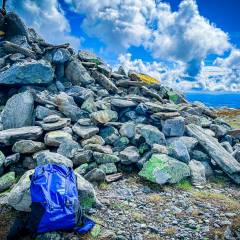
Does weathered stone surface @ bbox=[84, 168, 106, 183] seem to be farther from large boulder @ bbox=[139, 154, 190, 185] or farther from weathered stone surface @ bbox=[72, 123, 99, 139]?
weathered stone surface @ bbox=[72, 123, 99, 139]

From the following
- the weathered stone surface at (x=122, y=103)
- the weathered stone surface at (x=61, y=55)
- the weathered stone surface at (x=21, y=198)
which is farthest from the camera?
the weathered stone surface at (x=61, y=55)

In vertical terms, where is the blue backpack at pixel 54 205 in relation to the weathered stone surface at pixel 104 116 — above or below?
below

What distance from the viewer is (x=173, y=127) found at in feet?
56.1

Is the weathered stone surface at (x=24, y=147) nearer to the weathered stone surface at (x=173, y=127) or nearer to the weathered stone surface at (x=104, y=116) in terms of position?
the weathered stone surface at (x=104, y=116)

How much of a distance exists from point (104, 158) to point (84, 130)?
2.35m

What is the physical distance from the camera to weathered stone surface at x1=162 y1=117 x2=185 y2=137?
17.1 meters

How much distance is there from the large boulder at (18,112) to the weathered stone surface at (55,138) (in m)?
2.11

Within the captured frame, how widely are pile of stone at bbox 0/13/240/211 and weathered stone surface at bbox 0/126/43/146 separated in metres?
0.05

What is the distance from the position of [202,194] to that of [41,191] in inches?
280

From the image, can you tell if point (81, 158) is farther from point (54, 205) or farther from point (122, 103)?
point (122, 103)

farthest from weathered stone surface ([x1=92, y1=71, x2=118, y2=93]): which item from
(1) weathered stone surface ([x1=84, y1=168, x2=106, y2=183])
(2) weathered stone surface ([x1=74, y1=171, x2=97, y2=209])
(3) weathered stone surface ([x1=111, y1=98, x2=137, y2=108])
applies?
(2) weathered stone surface ([x1=74, y1=171, x2=97, y2=209])

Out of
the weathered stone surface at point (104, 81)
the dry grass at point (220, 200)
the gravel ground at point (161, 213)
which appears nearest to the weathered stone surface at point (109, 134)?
the gravel ground at point (161, 213)

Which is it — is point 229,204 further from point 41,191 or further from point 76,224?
point 41,191

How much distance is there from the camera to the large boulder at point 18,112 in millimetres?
16375
